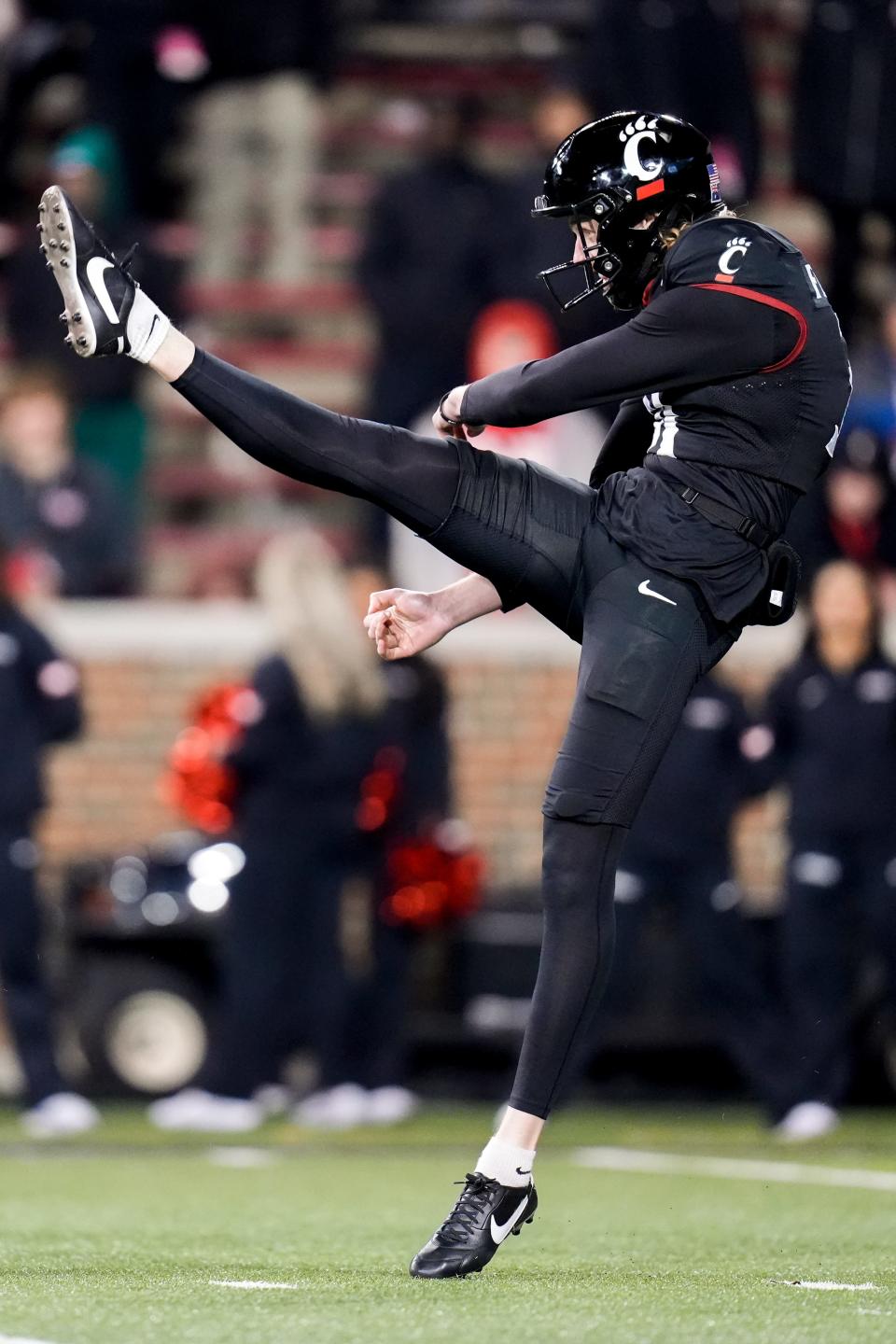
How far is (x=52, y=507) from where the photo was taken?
37.4 ft

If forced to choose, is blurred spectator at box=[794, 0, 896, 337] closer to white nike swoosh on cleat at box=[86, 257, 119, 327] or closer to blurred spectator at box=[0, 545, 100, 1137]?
blurred spectator at box=[0, 545, 100, 1137]

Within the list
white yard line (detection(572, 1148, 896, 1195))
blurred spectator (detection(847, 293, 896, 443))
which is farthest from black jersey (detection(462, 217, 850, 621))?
blurred spectator (detection(847, 293, 896, 443))

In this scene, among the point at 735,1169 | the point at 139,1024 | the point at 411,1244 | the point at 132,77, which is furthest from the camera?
the point at 132,77

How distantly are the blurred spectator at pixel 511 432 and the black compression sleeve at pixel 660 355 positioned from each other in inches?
259

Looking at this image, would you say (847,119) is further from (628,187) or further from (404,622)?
(404,622)

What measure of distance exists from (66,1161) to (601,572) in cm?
357

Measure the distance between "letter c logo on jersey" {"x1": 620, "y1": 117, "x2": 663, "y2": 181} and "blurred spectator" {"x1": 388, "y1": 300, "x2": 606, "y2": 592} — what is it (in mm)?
6368

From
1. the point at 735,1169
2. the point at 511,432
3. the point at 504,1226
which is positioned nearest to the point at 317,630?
the point at 511,432

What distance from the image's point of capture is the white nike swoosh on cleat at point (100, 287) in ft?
15.9

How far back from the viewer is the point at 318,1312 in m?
4.32

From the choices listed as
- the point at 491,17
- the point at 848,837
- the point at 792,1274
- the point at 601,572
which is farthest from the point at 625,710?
the point at 491,17

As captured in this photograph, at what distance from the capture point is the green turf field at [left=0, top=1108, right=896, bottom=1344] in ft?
13.8

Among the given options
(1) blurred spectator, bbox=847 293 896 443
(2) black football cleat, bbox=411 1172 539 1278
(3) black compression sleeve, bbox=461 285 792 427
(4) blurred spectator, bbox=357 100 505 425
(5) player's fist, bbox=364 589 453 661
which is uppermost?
(4) blurred spectator, bbox=357 100 505 425

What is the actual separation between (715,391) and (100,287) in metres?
1.16
